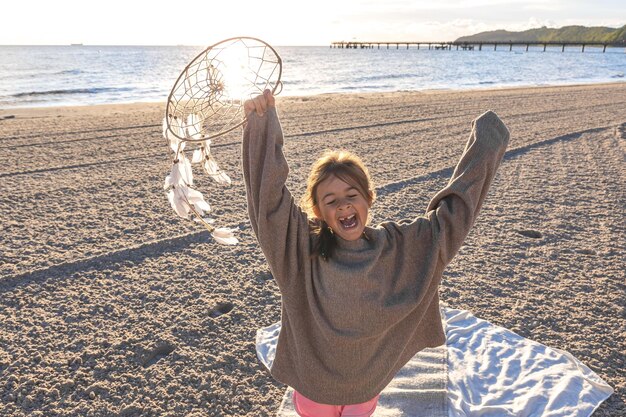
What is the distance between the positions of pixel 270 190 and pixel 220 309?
6.12 ft

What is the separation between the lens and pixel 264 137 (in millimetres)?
1771

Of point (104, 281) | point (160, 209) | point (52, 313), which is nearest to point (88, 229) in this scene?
point (160, 209)

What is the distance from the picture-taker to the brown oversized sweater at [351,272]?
5.89 ft

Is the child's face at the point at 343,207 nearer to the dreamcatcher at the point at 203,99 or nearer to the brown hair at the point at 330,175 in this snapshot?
the brown hair at the point at 330,175

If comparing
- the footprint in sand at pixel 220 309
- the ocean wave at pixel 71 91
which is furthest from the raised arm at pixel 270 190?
the ocean wave at pixel 71 91

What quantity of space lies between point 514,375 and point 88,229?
3.66 metres

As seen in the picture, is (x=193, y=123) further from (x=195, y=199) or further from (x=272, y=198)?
(x=272, y=198)

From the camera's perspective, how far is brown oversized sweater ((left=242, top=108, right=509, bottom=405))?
1.79 meters

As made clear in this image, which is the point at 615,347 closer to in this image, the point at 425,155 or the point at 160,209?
the point at 160,209

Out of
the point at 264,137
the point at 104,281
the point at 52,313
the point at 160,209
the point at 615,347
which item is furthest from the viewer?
the point at 160,209

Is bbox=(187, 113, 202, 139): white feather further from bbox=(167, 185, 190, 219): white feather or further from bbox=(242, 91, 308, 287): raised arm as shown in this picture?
bbox=(242, 91, 308, 287): raised arm

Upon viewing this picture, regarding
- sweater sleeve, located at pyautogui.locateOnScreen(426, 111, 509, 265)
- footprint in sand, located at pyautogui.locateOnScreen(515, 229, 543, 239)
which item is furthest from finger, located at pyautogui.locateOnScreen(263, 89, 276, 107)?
footprint in sand, located at pyautogui.locateOnScreen(515, 229, 543, 239)

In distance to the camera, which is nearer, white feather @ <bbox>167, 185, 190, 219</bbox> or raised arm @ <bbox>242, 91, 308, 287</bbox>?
raised arm @ <bbox>242, 91, 308, 287</bbox>

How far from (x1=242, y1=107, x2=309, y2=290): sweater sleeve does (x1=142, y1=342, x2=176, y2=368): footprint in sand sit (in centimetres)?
136
